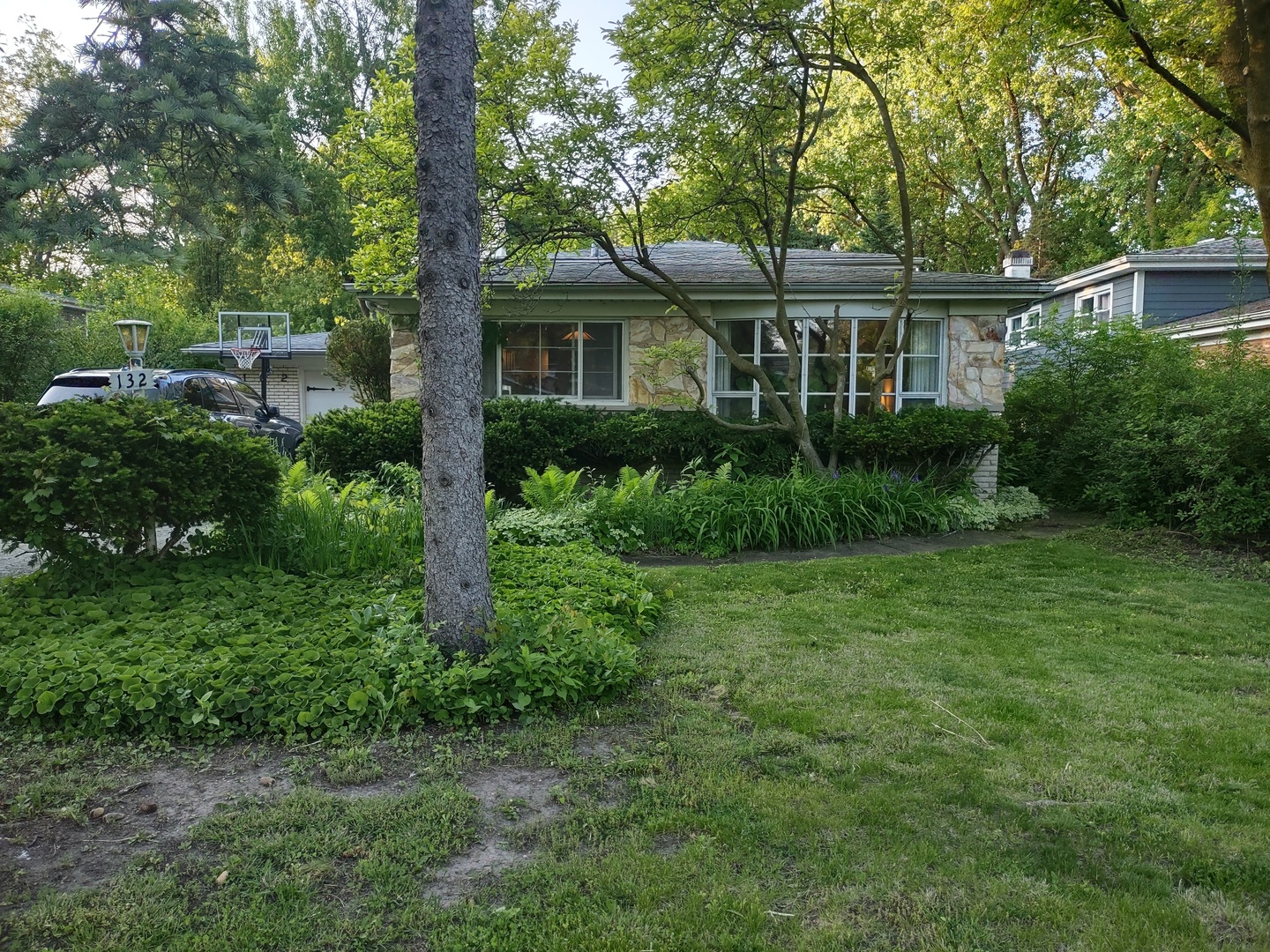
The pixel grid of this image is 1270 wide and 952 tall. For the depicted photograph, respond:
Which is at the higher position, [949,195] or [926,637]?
[949,195]

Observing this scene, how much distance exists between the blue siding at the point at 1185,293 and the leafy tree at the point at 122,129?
1798 centimetres

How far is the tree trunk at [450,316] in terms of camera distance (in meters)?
3.85

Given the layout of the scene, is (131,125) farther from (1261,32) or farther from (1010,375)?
(1010,375)

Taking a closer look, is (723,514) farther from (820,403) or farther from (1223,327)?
(1223,327)

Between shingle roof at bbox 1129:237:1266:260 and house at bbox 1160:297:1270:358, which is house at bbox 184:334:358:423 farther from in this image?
house at bbox 1160:297:1270:358

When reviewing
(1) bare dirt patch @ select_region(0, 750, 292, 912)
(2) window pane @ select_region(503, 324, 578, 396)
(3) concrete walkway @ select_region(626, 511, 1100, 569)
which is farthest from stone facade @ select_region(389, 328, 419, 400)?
(1) bare dirt patch @ select_region(0, 750, 292, 912)

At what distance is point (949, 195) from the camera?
26.4m

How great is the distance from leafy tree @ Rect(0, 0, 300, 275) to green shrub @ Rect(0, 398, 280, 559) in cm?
213

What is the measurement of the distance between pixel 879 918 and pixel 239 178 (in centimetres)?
798

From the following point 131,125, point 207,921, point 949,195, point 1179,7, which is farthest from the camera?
point 949,195

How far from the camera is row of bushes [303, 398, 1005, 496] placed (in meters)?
10.5

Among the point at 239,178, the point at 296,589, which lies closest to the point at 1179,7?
the point at 239,178

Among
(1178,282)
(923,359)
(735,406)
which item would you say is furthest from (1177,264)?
(735,406)

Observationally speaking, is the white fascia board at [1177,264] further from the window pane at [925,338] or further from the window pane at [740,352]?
the window pane at [740,352]
